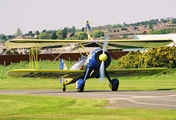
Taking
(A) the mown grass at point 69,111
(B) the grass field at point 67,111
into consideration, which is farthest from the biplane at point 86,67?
(A) the mown grass at point 69,111

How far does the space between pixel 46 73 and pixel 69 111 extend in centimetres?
1401

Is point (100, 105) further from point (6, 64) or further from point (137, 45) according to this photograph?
point (6, 64)

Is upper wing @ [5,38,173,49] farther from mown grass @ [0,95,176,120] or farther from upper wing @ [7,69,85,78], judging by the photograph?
mown grass @ [0,95,176,120]

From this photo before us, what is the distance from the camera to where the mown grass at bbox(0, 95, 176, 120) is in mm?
17448

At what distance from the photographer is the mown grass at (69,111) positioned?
1745 centimetres

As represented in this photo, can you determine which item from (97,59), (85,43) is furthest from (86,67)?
(85,43)

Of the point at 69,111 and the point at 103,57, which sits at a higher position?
the point at 103,57

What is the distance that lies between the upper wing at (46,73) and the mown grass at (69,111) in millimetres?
6819

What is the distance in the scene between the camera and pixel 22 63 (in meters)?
64.5

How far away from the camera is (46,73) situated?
3344 cm

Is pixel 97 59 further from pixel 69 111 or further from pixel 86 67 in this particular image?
pixel 69 111

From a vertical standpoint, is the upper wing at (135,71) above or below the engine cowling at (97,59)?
below

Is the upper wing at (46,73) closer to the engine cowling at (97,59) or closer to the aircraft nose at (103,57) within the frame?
→ the engine cowling at (97,59)

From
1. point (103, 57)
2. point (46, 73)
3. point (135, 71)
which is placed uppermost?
point (103, 57)
